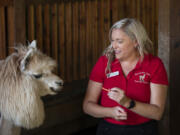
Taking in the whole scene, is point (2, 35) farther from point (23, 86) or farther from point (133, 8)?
point (133, 8)

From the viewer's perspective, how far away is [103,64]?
3033 mm

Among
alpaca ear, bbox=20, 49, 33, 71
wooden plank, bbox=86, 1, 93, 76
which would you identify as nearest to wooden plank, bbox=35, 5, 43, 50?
wooden plank, bbox=86, 1, 93, 76

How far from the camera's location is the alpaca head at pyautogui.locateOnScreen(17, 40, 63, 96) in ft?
8.12

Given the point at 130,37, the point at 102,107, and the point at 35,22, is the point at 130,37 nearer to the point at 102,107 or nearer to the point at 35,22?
the point at 102,107

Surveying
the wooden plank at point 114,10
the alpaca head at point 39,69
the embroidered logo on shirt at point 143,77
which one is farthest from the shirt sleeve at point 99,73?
the wooden plank at point 114,10

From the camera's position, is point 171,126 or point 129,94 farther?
point 171,126

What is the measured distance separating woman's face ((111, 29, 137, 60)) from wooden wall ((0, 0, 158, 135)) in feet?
2.68

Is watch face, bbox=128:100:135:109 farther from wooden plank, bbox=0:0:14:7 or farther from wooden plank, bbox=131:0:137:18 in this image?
wooden plank, bbox=131:0:137:18

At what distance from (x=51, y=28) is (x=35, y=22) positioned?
20cm

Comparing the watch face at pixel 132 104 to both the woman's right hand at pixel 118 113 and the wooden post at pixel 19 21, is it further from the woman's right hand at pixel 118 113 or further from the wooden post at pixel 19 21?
the wooden post at pixel 19 21

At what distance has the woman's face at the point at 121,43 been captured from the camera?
2857 mm

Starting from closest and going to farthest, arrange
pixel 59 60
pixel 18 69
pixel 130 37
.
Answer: pixel 18 69, pixel 130 37, pixel 59 60

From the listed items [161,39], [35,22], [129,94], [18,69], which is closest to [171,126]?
[161,39]

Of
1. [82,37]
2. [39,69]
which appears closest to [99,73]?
[39,69]
